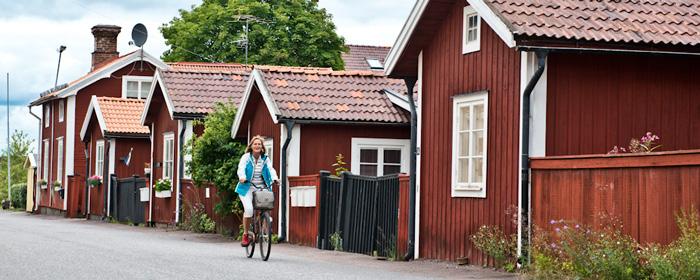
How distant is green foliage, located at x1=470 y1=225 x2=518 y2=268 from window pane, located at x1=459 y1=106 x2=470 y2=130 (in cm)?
172

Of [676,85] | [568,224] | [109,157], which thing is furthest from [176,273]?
[109,157]

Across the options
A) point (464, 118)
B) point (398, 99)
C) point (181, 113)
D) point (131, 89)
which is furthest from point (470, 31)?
point (131, 89)

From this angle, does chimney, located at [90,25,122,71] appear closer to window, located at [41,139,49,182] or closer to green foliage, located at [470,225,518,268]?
window, located at [41,139,49,182]

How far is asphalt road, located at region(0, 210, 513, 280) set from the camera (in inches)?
619

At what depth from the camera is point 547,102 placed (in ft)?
56.5

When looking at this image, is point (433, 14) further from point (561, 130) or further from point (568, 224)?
point (568, 224)

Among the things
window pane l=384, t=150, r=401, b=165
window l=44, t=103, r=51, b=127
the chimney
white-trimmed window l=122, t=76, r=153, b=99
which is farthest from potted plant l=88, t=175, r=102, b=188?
window pane l=384, t=150, r=401, b=165

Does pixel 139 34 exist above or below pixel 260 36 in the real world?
below

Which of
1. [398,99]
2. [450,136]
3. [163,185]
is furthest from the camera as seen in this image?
[163,185]

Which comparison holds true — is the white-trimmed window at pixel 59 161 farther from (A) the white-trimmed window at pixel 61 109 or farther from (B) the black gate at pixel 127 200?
(B) the black gate at pixel 127 200

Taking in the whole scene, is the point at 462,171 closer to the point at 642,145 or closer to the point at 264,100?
the point at 642,145

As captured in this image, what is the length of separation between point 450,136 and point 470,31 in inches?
59.5

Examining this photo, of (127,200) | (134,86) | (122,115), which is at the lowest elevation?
(127,200)

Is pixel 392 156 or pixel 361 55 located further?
pixel 361 55
